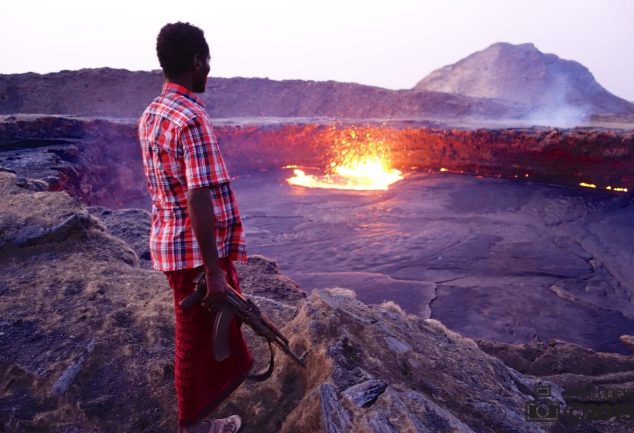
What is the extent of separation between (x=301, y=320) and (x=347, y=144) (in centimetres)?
952

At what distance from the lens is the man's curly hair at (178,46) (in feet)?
5.16

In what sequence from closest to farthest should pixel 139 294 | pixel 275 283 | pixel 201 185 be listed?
pixel 201 185 < pixel 139 294 < pixel 275 283

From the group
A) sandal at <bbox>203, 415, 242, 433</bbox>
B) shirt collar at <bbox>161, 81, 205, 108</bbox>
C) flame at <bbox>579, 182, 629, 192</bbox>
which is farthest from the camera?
flame at <bbox>579, 182, 629, 192</bbox>

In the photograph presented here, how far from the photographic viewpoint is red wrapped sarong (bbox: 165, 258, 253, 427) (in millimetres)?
1708

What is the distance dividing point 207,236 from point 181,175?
228 mm

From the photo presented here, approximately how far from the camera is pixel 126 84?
18.3m

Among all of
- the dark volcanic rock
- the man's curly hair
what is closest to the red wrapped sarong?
the man's curly hair

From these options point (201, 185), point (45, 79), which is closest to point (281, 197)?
point (201, 185)

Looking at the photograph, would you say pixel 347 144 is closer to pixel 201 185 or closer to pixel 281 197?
pixel 281 197

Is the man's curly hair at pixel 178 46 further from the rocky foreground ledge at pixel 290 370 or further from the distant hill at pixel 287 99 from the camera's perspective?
the distant hill at pixel 287 99

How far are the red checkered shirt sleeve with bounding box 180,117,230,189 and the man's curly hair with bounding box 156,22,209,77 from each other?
274 mm

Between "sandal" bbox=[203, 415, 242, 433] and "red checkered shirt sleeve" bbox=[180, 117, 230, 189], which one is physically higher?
"red checkered shirt sleeve" bbox=[180, 117, 230, 189]

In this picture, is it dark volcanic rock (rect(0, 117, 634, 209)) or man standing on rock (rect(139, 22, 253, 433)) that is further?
dark volcanic rock (rect(0, 117, 634, 209))

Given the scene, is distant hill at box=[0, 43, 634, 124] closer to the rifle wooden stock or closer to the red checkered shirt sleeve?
the rifle wooden stock
